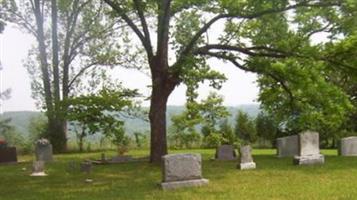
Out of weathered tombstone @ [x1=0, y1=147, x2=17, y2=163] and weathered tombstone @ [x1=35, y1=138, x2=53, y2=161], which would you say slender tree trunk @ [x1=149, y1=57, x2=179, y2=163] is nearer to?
weathered tombstone @ [x1=35, y1=138, x2=53, y2=161]

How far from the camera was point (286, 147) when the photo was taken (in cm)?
2333

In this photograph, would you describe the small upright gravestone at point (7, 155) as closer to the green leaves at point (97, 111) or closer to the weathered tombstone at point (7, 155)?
the weathered tombstone at point (7, 155)

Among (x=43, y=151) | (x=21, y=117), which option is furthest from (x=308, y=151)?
(x=21, y=117)

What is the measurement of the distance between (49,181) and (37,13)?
24394mm

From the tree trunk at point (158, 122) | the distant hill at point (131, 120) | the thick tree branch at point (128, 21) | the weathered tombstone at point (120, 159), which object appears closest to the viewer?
the tree trunk at point (158, 122)

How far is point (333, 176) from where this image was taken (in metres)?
15.1

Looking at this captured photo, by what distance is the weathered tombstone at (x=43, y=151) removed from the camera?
78.5 ft

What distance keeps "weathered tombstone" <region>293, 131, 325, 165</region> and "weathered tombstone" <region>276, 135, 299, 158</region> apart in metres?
3.83

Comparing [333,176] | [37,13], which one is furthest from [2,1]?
[333,176]

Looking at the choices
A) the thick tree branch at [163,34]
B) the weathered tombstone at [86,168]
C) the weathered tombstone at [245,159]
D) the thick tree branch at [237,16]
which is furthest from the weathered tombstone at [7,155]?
the weathered tombstone at [245,159]

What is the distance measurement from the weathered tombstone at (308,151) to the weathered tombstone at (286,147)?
383 centimetres

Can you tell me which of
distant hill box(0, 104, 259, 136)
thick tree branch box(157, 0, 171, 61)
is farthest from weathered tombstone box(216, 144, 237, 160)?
Result: distant hill box(0, 104, 259, 136)

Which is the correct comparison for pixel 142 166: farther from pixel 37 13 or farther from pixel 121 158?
pixel 37 13

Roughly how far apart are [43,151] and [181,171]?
1223 centimetres
